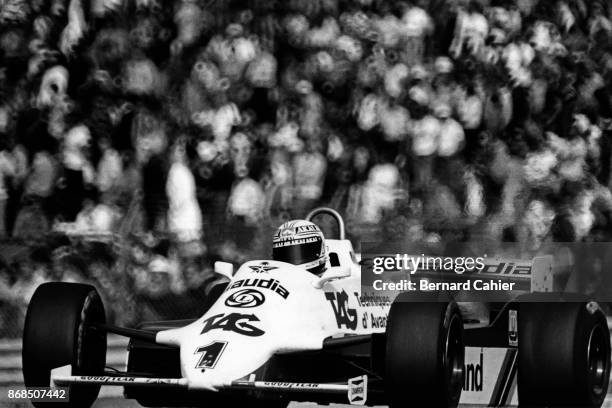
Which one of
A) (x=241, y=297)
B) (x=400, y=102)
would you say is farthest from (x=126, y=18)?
(x=241, y=297)

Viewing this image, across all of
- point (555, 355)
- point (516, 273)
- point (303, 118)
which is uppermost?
point (303, 118)

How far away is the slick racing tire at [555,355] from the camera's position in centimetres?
509

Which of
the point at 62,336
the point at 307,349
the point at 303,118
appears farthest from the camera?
the point at 303,118

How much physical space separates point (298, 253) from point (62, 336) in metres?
1.32

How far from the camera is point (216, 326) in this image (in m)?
5.09

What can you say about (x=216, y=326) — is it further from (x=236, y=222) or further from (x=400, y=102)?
(x=400, y=102)

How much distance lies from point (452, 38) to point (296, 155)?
5.34ft

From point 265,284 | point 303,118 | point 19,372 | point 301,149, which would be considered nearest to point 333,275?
point 265,284

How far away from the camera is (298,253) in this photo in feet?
19.0

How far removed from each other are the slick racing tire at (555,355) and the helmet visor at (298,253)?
116 cm

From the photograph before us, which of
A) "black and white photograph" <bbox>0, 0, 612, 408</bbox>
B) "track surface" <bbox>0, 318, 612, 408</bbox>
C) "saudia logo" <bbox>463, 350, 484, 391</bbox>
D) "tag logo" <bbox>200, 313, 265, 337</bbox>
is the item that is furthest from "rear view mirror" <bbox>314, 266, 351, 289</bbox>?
"track surface" <bbox>0, 318, 612, 408</bbox>

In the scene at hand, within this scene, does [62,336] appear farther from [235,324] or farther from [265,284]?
[265,284]

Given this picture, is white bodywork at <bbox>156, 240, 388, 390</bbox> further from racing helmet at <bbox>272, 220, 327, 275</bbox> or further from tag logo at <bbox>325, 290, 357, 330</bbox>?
racing helmet at <bbox>272, 220, 327, 275</bbox>

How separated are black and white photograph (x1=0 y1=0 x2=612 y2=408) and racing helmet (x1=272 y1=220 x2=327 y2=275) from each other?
0.33 m
